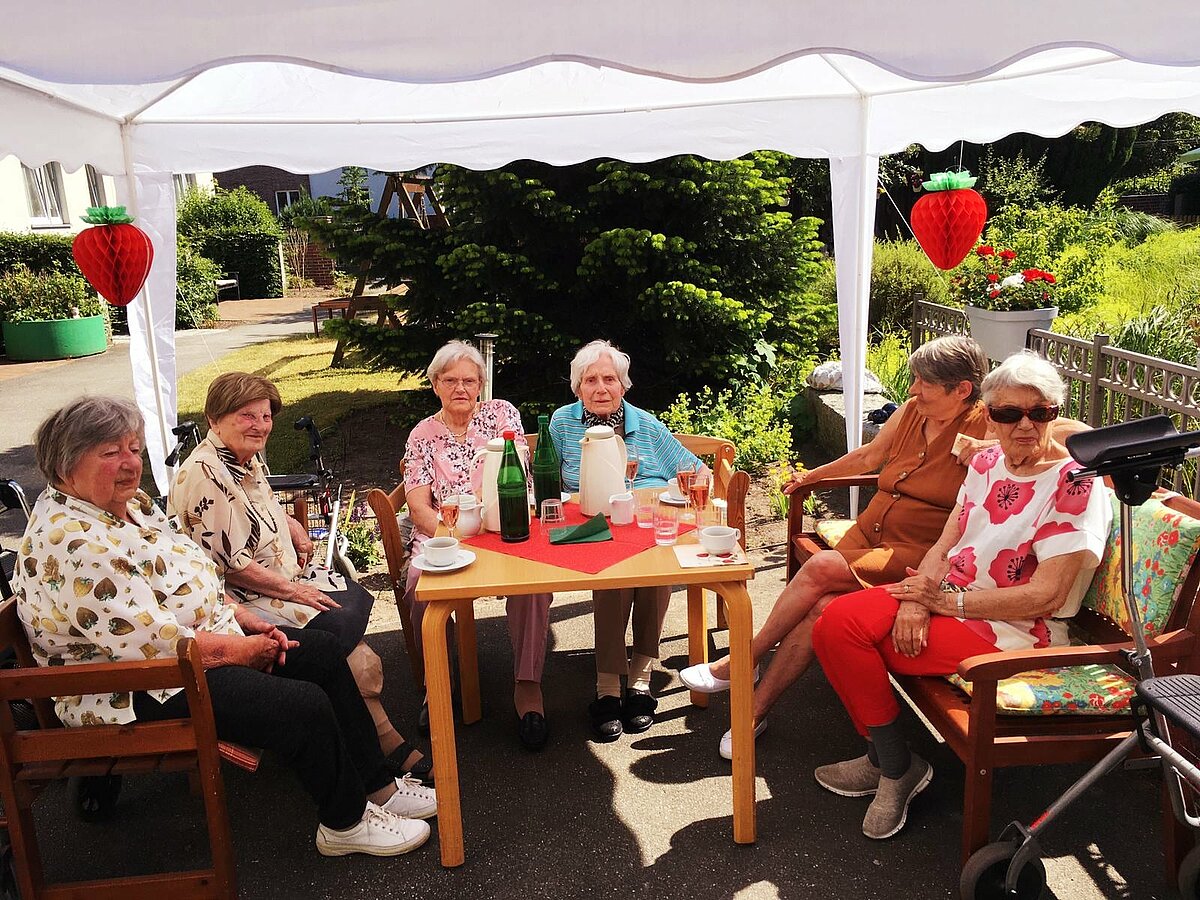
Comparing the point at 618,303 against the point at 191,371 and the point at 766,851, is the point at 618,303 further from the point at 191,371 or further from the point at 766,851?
the point at 191,371

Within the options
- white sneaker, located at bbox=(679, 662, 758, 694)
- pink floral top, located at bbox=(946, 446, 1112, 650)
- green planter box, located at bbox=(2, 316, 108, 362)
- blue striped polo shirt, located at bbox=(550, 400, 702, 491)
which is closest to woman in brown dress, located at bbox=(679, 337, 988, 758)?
white sneaker, located at bbox=(679, 662, 758, 694)

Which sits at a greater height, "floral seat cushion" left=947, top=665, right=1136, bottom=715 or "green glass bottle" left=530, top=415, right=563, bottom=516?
"green glass bottle" left=530, top=415, right=563, bottom=516

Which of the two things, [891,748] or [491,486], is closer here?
[891,748]

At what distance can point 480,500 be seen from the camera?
3068mm

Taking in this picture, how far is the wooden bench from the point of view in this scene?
7.39 ft

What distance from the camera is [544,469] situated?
3262 mm

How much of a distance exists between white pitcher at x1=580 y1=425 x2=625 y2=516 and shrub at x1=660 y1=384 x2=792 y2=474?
2963 millimetres

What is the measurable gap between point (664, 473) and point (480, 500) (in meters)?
0.94

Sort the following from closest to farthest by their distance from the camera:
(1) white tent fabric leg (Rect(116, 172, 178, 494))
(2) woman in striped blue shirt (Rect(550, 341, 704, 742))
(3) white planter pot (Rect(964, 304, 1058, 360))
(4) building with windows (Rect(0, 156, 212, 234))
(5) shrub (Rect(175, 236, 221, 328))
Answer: (2) woman in striped blue shirt (Rect(550, 341, 704, 742)), (1) white tent fabric leg (Rect(116, 172, 178, 494)), (3) white planter pot (Rect(964, 304, 1058, 360)), (4) building with windows (Rect(0, 156, 212, 234)), (5) shrub (Rect(175, 236, 221, 328))

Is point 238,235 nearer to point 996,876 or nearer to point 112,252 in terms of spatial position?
point 112,252

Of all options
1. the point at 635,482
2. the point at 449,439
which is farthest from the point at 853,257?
the point at 449,439

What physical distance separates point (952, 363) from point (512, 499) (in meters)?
1.56

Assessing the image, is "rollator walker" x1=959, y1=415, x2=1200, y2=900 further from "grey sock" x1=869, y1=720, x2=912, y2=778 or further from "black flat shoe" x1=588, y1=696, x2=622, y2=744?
"black flat shoe" x1=588, y1=696, x2=622, y2=744

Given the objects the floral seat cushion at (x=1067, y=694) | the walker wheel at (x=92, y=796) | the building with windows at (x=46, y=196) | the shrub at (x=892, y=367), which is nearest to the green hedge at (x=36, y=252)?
the building with windows at (x=46, y=196)
